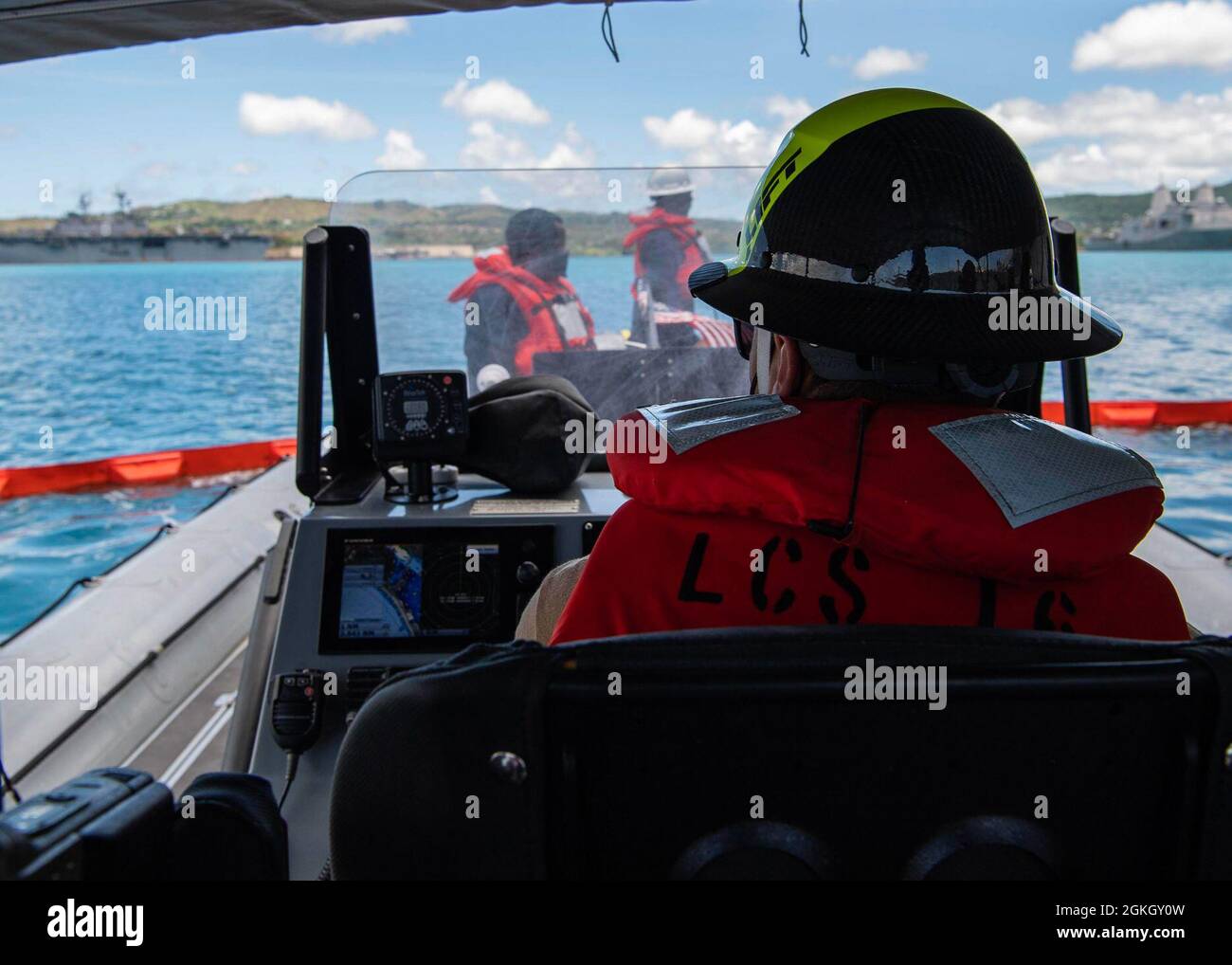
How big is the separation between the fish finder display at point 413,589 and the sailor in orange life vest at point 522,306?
0.60m

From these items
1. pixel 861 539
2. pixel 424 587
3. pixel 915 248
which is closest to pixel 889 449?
pixel 861 539

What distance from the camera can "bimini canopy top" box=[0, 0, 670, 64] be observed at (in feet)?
5.36

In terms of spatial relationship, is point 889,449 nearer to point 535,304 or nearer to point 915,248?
point 915,248

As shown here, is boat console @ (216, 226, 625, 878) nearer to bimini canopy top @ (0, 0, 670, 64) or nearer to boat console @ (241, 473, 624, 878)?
boat console @ (241, 473, 624, 878)

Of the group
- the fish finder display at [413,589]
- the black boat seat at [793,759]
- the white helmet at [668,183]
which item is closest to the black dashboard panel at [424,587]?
the fish finder display at [413,589]

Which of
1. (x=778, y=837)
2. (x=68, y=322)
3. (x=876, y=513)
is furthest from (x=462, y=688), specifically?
(x=68, y=322)

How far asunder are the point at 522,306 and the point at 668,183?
471 mm

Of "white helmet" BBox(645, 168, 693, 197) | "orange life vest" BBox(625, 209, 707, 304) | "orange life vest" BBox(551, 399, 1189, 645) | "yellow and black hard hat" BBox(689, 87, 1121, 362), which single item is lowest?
"orange life vest" BBox(551, 399, 1189, 645)

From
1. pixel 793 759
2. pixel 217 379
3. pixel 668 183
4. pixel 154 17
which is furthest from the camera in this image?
pixel 217 379

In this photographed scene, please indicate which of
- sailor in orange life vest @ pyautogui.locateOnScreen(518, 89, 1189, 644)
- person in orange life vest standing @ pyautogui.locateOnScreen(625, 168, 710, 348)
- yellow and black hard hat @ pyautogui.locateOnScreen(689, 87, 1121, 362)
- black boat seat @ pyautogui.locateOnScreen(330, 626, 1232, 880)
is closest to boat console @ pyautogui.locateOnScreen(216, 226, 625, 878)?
person in orange life vest standing @ pyautogui.locateOnScreen(625, 168, 710, 348)

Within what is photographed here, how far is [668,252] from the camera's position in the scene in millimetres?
2625

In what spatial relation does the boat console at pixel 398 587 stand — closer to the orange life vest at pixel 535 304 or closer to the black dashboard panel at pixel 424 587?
the black dashboard panel at pixel 424 587

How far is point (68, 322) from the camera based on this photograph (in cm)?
3862
